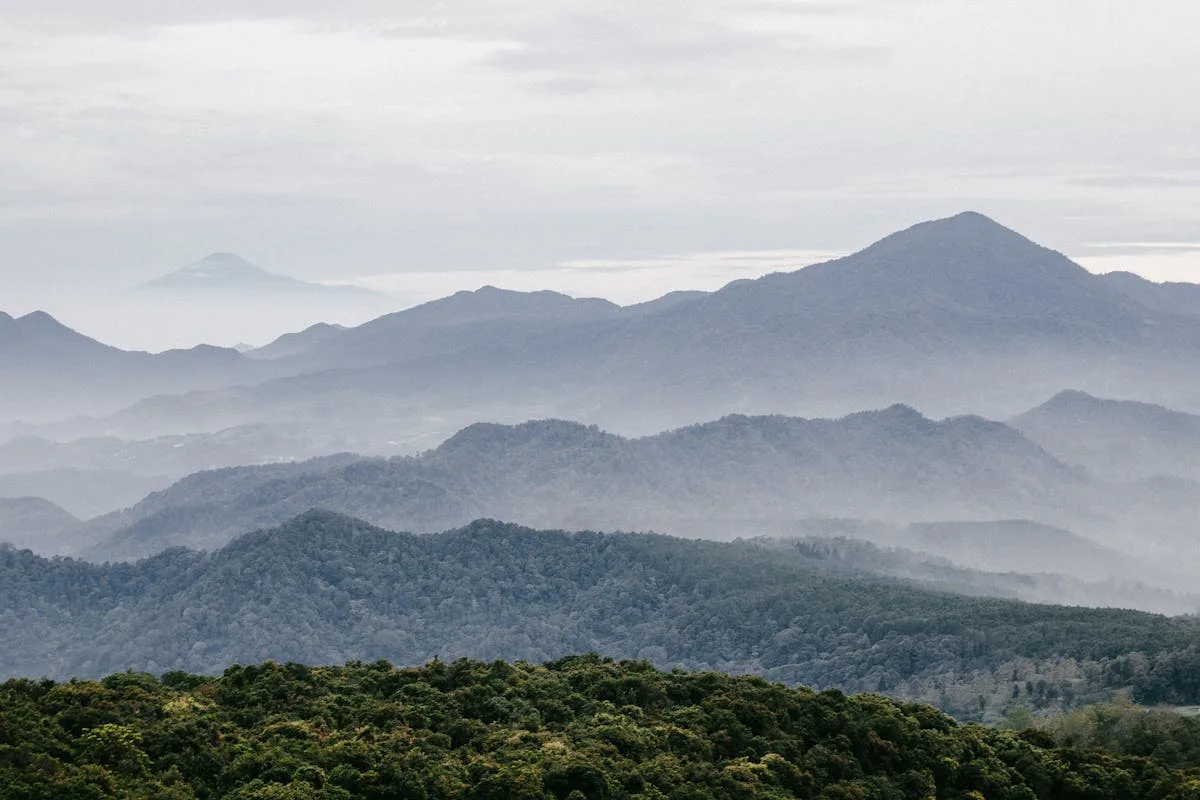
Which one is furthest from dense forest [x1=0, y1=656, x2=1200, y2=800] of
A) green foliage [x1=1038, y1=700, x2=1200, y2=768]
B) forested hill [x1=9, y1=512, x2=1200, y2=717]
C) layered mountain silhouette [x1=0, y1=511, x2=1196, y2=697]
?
layered mountain silhouette [x1=0, y1=511, x2=1196, y2=697]

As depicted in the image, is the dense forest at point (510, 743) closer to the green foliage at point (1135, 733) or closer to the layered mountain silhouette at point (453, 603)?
the green foliage at point (1135, 733)

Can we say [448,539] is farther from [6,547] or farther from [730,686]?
[730,686]

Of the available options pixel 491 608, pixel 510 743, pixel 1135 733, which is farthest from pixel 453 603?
pixel 510 743

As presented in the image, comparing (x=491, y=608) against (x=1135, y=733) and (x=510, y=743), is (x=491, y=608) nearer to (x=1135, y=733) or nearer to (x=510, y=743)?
(x=1135, y=733)

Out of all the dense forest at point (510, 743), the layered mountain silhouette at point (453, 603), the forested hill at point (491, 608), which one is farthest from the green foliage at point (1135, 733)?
the layered mountain silhouette at point (453, 603)

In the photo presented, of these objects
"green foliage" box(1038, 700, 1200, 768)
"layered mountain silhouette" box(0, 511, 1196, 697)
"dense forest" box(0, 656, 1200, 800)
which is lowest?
"layered mountain silhouette" box(0, 511, 1196, 697)

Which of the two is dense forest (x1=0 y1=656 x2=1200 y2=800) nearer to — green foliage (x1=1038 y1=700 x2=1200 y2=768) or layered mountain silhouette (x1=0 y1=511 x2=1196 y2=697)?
green foliage (x1=1038 y1=700 x2=1200 y2=768)
